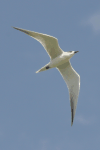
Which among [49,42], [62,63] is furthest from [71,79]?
[49,42]

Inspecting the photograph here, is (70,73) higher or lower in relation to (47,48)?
lower

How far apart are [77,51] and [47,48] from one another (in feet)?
7.54

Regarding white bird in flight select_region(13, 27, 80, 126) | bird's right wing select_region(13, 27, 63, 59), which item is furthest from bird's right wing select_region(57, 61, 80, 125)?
bird's right wing select_region(13, 27, 63, 59)

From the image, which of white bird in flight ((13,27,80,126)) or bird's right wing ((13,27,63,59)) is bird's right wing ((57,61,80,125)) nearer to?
white bird in flight ((13,27,80,126))

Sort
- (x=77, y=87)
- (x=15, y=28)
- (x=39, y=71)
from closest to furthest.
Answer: (x=15, y=28) → (x=39, y=71) → (x=77, y=87)

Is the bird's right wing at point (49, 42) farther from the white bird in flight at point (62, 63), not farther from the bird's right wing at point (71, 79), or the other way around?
the bird's right wing at point (71, 79)

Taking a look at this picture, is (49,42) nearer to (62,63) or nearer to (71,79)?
(62,63)

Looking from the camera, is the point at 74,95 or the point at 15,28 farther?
the point at 74,95

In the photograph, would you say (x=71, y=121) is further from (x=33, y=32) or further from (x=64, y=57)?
(x=33, y=32)

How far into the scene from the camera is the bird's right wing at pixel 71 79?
2192 centimetres

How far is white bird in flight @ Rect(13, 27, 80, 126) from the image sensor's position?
65.5ft

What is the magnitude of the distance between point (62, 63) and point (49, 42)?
2033 mm

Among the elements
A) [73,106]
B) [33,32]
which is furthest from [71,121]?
[33,32]

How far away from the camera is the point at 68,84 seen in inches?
880
